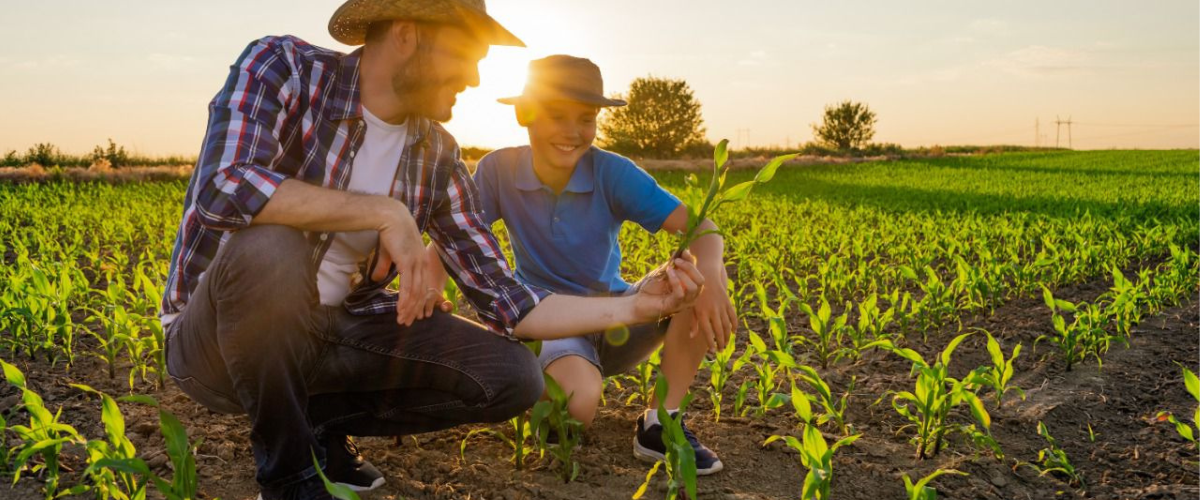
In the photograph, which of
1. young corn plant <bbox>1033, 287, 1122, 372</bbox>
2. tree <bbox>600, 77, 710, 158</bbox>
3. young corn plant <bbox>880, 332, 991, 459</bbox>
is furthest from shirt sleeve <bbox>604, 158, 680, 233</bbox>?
tree <bbox>600, 77, 710, 158</bbox>

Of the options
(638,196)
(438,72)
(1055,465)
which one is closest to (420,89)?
(438,72)

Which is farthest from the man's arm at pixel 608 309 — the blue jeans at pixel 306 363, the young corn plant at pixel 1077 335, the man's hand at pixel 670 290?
the young corn plant at pixel 1077 335

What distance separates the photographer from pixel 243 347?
2020 millimetres

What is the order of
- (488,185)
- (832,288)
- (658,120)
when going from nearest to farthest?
(488,185), (832,288), (658,120)

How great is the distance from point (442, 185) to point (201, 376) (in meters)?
0.84

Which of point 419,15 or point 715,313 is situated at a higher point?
point 419,15

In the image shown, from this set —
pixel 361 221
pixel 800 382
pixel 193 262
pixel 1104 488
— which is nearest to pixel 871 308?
pixel 800 382

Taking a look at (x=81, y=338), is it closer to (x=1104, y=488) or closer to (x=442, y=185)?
(x=442, y=185)

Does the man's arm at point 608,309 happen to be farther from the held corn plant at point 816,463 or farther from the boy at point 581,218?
the held corn plant at point 816,463

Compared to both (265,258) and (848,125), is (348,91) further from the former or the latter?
(848,125)

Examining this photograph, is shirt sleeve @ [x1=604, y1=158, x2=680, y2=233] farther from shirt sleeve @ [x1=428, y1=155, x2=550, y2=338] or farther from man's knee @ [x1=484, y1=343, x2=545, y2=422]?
man's knee @ [x1=484, y1=343, x2=545, y2=422]

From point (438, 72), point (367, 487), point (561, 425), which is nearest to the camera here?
point (438, 72)

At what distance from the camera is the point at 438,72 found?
2188 mm

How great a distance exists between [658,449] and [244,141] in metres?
1.54
